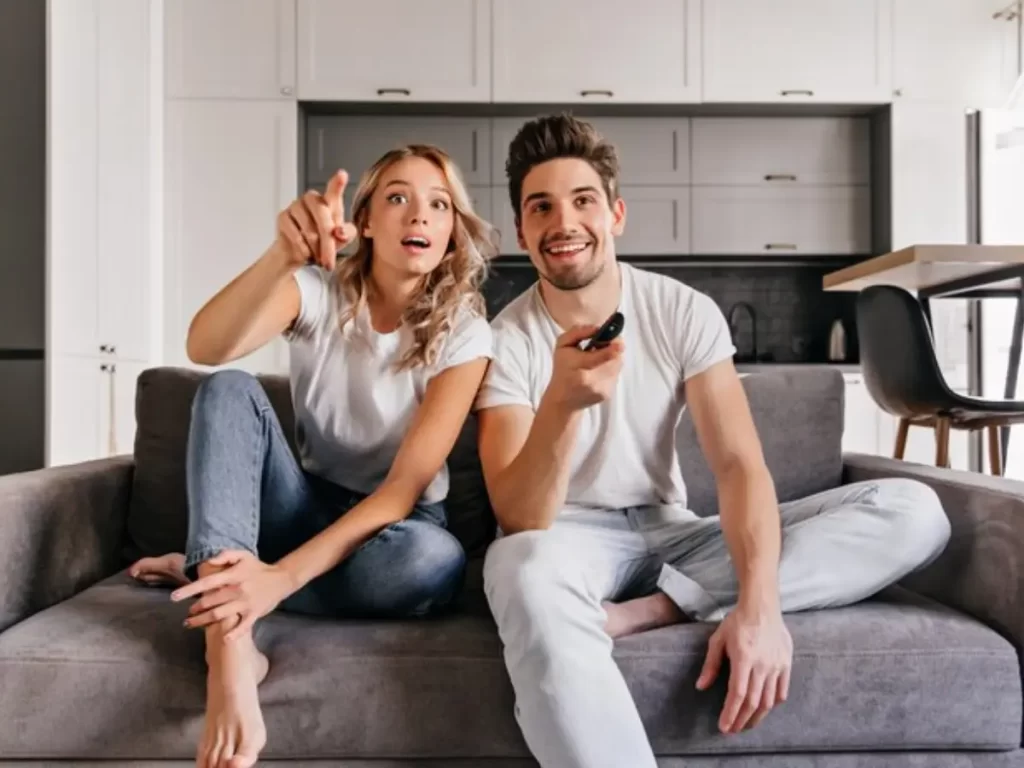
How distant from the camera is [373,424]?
147 cm

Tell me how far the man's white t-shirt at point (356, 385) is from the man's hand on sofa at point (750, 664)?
1.69 feet

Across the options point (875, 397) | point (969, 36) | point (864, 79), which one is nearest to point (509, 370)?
point (875, 397)

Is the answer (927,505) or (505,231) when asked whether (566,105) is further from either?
(927,505)

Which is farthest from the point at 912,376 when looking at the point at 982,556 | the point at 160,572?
the point at 160,572

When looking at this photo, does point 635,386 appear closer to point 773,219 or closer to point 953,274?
point 953,274

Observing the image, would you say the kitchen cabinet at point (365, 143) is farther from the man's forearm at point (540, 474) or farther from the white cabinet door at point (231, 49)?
the man's forearm at point (540, 474)

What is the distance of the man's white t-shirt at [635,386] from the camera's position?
147cm

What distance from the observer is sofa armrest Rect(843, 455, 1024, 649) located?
1.29 metres

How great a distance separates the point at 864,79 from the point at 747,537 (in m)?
3.53

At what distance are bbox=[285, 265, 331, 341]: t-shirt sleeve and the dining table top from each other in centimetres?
153

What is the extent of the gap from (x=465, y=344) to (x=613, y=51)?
3.12 metres

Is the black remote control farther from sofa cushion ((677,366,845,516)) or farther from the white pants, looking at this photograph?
sofa cushion ((677,366,845,516))

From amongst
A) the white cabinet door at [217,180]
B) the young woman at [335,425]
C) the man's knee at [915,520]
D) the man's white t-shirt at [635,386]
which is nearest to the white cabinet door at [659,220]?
the white cabinet door at [217,180]

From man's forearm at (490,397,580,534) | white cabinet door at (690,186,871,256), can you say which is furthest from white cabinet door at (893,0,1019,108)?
A: man's forearm at (490,397,580,534)
